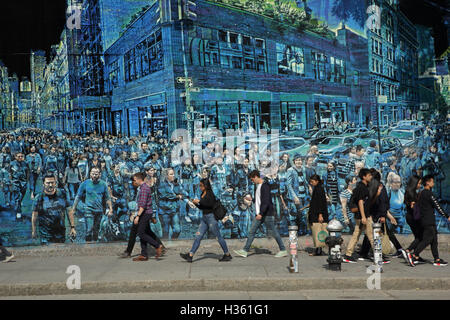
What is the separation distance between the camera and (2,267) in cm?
934

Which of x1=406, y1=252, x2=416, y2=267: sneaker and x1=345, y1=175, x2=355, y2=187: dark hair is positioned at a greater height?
x1=345, y1=175, x2=355, y2=187: dark hair

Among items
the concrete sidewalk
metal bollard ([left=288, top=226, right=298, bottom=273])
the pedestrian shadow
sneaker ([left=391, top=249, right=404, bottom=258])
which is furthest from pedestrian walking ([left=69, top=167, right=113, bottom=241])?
sneaker ([left=391, top=249, right=404, bottom=258])

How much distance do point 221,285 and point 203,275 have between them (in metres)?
0.44

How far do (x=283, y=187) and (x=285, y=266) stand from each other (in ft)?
9.47

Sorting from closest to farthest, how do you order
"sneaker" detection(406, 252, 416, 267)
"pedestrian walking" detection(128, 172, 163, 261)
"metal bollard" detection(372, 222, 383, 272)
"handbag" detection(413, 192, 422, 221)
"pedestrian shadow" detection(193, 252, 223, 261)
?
"metal bollard" detection(372, 222, 383, 272) → "sneaker" detection(406, 252, 416, 267) → "handbag" detection(413, 192, 422, 221) → "pedestrian walking" detection(128, 172, 163, 261) → "pedestrian shadow" detection(193, 252, 223, 261)

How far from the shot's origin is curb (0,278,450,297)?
793 cm

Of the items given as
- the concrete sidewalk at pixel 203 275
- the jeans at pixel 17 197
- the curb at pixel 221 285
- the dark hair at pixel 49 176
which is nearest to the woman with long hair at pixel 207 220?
the concrete sidewalk at pixel 203 275

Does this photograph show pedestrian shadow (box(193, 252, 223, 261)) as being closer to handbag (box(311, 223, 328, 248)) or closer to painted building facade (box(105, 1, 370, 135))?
handbag (box(311, 223, 328, 248))

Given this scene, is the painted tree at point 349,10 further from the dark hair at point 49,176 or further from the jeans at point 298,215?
the dark hair at point 49,176

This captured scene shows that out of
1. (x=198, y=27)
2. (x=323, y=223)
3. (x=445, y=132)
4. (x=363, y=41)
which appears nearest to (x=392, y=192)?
(x=445, y=132)

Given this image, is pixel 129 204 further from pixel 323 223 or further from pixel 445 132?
pixel 445 132

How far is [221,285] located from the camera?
316 inches

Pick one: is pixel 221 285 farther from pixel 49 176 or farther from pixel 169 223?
pixel 49 176

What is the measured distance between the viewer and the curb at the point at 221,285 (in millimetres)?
7926
